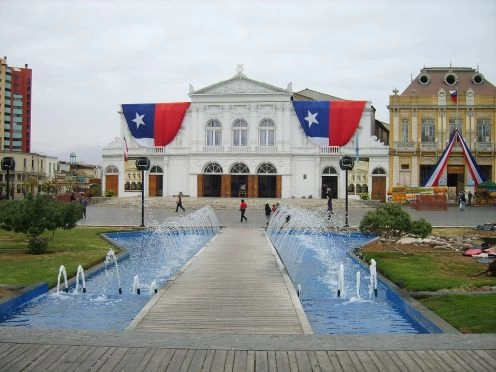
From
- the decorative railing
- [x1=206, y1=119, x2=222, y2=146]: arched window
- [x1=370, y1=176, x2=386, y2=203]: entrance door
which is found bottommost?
[x1=370, y1=176, x2=386, y2=203]: entrance door

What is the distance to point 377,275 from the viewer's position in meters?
14.7

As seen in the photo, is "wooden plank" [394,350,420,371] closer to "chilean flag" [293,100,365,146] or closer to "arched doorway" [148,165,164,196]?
"chilean flag" [293,100,365,146]

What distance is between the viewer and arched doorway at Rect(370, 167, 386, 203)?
54.2m

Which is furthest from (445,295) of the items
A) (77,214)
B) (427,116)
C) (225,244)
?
(427,116)

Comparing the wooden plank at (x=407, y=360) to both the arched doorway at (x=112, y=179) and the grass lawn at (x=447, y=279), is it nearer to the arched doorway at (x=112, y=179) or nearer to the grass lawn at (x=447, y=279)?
the grass lawn at (x=447, y=279)

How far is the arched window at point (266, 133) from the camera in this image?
5672 cm

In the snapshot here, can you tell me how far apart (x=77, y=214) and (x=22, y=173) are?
7701 cm

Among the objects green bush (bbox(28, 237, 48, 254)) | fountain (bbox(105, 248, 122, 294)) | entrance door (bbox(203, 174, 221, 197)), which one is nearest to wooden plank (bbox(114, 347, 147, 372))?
fountain (bbox(105, 248, 122, 294))

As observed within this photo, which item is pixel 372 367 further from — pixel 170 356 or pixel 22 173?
pixel 22 173

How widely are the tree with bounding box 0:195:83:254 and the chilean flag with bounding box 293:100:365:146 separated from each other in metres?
38.1

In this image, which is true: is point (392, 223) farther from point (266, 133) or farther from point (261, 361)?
point (266, 133)

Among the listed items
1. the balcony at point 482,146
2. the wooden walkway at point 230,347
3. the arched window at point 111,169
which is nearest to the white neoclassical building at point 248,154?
the arched window at point 111,169

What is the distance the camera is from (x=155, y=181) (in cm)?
5797

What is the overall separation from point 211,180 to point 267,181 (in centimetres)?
572
